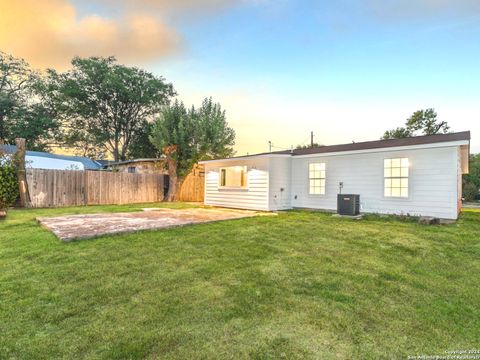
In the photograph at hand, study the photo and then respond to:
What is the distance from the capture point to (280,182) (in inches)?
412

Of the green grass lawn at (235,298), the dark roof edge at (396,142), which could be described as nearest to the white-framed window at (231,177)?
the dark roof edge at (396,142)

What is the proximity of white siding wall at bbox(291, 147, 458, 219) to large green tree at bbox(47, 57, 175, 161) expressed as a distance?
741 inches

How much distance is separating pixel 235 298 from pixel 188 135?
1220 cm

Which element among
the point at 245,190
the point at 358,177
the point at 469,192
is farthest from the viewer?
the point at 469,192

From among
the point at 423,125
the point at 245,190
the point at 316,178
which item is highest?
the point at 423,125

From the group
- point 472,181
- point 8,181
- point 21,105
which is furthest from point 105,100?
point 472,181

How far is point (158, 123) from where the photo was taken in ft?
47.1

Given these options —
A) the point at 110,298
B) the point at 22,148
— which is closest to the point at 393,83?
the point at 110,298

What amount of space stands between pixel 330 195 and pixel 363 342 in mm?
8031

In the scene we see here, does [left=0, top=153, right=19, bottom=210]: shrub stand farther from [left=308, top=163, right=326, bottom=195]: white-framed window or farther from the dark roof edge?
[left=308, top=163, right=326, bottom=195]: white-framed window

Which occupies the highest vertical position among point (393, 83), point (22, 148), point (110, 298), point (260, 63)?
point (260, 63)

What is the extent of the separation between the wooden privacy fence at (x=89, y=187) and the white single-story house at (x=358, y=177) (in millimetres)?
4113

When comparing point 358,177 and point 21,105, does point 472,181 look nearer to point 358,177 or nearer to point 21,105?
point 358,177

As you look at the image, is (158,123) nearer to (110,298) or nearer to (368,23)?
(368,23)
